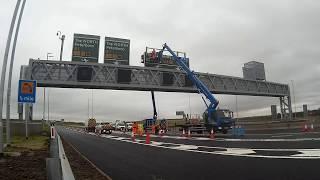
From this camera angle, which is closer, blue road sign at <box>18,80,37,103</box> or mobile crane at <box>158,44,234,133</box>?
blue road sign at <box>18,80,37,103</box>

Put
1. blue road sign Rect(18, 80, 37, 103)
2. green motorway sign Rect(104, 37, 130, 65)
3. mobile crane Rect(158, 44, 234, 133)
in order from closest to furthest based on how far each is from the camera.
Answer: blue road sign Rect(18, 80, 37, 103) → mobile crane Rect(158, 44, 234, 133) → green motorway sign Rect(104, 37, 130, 65)

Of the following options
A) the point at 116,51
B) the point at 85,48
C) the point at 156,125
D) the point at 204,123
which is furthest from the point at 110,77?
the point at 204,123

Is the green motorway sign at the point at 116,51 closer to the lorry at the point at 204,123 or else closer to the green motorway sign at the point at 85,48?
the green motorway sign at the point at 85,48

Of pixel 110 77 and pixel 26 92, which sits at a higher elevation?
pixel 110 77

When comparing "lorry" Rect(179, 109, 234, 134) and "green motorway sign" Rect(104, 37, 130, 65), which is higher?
"green motorway sign" Rect(104, 37, 130, 65)

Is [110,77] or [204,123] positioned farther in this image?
[110,77]

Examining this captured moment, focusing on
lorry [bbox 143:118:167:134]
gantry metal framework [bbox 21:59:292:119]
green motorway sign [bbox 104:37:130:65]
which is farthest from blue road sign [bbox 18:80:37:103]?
green motorway sign [bbox 104:37:130:65]

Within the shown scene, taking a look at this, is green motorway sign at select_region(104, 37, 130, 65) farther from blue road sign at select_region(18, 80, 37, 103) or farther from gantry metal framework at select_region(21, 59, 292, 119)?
blue road sign at select_region(18, 80, 37, 103)

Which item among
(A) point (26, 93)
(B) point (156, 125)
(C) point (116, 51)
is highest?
(C) point (116, 51)

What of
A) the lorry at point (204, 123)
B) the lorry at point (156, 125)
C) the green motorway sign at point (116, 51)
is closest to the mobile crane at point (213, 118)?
the lorry at point (204, 123)

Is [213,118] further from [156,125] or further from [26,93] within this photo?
[26,93]

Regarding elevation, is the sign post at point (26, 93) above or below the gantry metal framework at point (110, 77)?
below

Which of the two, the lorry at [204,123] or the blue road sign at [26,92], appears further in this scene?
the lorry at [204,123]

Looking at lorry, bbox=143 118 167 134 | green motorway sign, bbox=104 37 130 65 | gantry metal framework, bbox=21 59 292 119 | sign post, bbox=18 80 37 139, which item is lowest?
lorry, bbox=143 118 167 134
